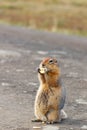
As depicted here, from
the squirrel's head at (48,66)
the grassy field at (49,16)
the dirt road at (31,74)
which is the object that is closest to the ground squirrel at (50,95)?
the squirrel's head at (48,66)

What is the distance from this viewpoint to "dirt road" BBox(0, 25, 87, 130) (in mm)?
7861

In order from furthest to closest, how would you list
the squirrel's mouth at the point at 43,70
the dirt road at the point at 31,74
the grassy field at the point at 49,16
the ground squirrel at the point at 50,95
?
1. the grassy field at the point at 49,16
2. the dirt road at the point at 31,74
3. the ground squirrel at the point at 50,95
4. the squirrel's mouth at the point at 43,70

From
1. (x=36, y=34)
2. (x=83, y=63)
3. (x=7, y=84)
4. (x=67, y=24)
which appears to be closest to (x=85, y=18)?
(x=67, y=24)

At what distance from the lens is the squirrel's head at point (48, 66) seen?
712 centimetres

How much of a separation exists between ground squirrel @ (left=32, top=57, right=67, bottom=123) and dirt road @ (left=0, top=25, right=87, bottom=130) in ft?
0.42

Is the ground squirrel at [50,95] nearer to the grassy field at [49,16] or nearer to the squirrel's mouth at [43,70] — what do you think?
the squirrel's mouth at [43,70]

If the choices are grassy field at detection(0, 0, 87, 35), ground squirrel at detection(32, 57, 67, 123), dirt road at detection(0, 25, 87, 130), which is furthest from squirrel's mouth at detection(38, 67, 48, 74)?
grassy field at detection(0, 0, 87, 35)

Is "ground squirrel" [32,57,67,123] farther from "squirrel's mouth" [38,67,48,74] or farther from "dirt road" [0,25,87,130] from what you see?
"dirt road" [0,25,87,130]

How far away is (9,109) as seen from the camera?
27.4 ft

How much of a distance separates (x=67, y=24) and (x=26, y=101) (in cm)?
2043

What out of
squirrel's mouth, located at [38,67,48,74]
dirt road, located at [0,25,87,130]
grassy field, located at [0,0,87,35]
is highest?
squirrel's mouth, located at [38,67,48,74]

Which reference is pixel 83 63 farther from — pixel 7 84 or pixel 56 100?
pixel 56 100

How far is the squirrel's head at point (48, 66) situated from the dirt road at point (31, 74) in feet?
2.26

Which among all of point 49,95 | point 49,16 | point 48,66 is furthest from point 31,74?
point 49,16
